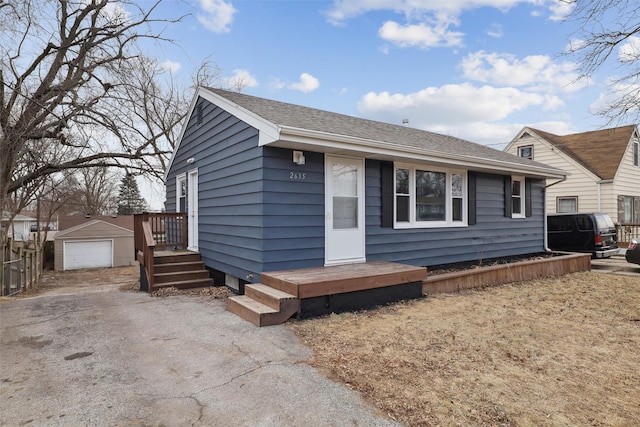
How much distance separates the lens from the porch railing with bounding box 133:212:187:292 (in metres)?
6.44

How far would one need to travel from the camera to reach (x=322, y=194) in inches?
226

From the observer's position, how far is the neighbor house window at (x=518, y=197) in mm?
9180

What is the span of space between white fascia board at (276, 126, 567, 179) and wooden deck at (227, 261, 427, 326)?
1.88 m

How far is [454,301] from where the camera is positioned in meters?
5.47

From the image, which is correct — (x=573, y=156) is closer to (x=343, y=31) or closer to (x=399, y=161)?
(x=343, y=31)

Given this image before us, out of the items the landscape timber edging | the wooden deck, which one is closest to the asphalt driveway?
the wooden deck

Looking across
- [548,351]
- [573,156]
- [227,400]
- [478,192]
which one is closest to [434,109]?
[573,156]

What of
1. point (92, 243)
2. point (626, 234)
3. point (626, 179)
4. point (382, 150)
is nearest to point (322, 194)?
point (382, 150)

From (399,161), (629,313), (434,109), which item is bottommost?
(629,313)

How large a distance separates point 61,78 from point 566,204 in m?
20.0

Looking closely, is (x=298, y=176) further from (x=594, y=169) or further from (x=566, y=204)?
(x=594, y=169)

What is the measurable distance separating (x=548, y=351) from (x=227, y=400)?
10.1ft

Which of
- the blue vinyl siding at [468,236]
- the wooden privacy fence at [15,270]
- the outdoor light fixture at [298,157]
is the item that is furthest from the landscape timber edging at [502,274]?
the wooden privacy fence at [15,270]

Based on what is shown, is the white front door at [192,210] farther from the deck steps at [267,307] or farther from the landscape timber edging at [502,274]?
the landscape timber edging at [502,274]
